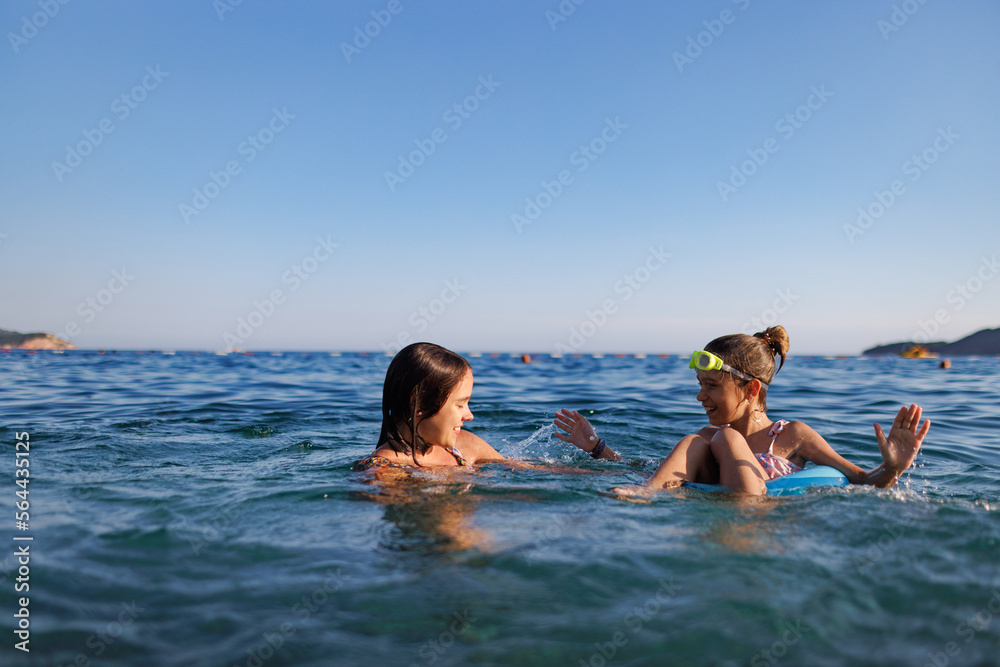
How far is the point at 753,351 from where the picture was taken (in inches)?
195

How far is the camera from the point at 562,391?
13.7 metres

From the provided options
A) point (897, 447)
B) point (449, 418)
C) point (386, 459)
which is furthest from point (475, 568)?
point (897, 447)

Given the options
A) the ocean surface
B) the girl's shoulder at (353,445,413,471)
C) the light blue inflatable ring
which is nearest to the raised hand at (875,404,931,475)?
the ocean surface

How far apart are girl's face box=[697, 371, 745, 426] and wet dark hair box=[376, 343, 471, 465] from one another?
1.84 metres

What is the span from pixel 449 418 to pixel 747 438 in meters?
2.42

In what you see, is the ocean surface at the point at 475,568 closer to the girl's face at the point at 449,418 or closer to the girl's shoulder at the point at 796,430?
the girl's face at the point at 449,418

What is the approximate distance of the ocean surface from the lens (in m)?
2.48

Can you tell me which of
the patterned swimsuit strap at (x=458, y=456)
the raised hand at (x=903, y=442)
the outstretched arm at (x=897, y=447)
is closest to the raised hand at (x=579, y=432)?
the patterned swimsuit strap at (x=458, y=456)

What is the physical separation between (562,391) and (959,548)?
10.4 meters

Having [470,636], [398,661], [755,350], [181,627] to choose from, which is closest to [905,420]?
[755,350]

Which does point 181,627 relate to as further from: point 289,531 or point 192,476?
point 192,476

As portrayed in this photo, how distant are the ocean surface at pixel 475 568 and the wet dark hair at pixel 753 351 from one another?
40.6 inches

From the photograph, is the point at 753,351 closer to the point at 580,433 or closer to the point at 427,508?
the point at 580,433

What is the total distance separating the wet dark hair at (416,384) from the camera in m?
4.66
